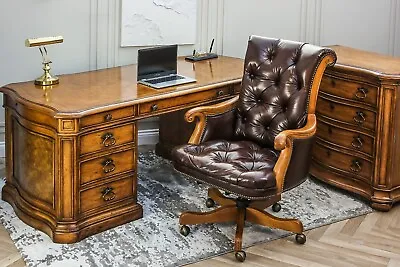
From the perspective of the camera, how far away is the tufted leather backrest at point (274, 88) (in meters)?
3.57

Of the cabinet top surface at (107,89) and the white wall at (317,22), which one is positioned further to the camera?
the white wall at (317,22)

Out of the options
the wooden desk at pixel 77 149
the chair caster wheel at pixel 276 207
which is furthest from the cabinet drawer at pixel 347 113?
the wooden desk at pixel 77 149

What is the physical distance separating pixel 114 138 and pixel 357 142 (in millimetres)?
1496

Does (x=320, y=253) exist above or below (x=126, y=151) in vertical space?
below

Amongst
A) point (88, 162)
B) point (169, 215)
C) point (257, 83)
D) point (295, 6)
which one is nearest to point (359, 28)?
point (295, 6)

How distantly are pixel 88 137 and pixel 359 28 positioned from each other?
2.92 m

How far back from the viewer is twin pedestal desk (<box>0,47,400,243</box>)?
343 cm

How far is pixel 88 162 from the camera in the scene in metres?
3.47

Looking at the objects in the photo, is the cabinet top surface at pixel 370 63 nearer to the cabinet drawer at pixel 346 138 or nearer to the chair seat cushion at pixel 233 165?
the cabinet drawer at pixel 346 138

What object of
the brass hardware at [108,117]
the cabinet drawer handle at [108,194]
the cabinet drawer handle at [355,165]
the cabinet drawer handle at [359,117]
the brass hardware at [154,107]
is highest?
the brass hardware at [154,107]

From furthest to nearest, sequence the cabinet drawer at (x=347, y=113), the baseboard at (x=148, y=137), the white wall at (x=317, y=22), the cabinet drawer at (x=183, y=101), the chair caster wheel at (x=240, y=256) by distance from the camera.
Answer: the white wall at (x=317, y=22), the baseboard at (x=148, y=137), the cabinet drawer at (x=347, y=113), the cabinet drawer at (x=183, y=101), the chair caster wheel at (x=240, y=256)

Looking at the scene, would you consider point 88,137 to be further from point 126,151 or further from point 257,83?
point 257,83

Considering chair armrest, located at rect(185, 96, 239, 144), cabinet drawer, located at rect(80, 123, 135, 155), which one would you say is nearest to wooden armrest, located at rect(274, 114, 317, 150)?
chair armrest, located at rect(185, 96, 239, 144)

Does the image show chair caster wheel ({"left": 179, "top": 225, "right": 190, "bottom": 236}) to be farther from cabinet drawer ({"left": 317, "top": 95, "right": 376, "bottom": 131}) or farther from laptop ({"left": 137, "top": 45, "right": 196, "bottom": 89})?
cabinet drawer ({"left": 317, "top": 95, "right": 376, "bottom": 131})
